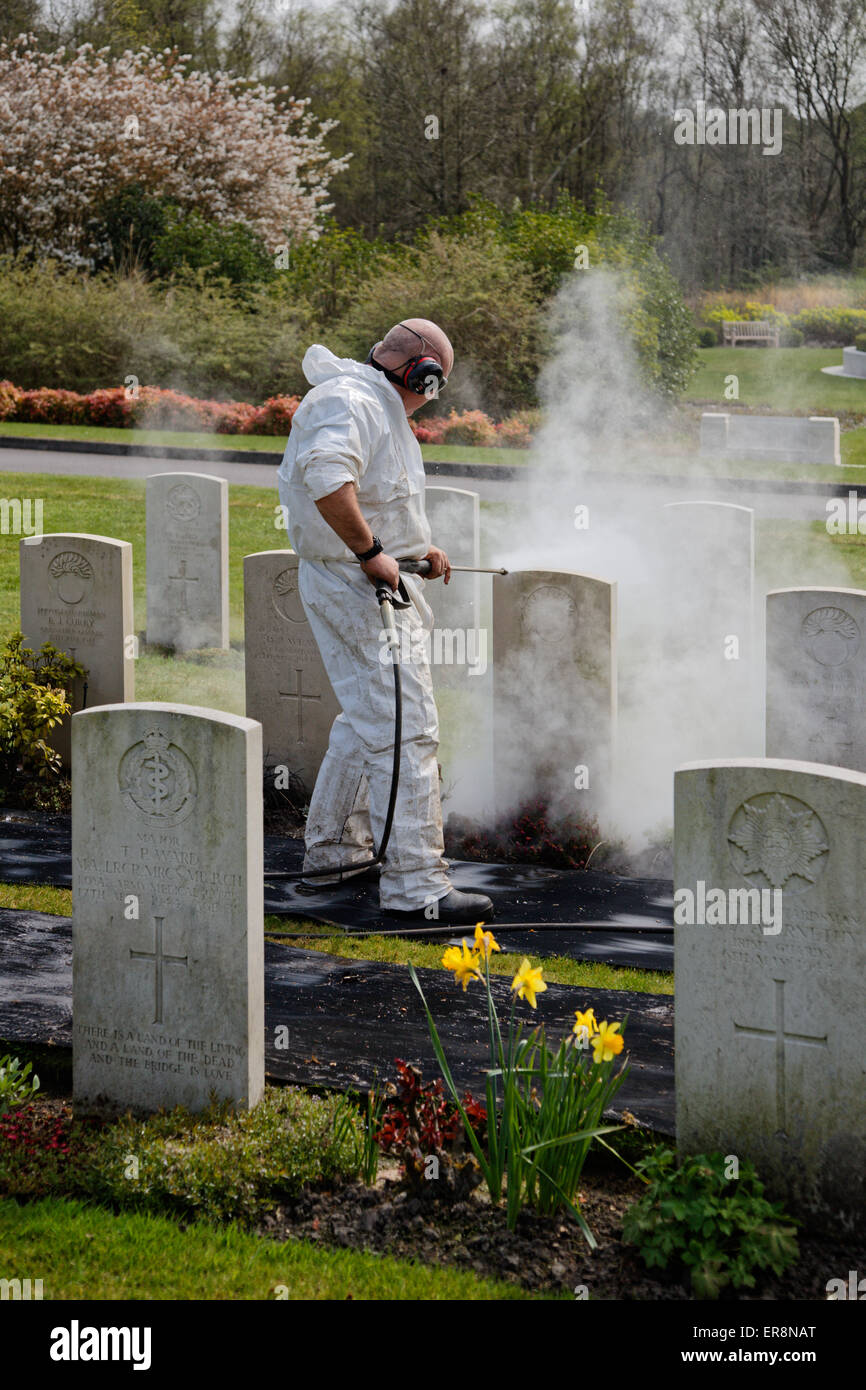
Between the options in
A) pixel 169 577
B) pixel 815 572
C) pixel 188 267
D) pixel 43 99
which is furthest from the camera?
pixel 43 99

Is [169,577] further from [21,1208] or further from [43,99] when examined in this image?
[43,99]

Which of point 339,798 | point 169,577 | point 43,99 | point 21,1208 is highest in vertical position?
point 43,99

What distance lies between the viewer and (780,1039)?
3.70 m

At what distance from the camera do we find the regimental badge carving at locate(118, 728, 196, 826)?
4055mm

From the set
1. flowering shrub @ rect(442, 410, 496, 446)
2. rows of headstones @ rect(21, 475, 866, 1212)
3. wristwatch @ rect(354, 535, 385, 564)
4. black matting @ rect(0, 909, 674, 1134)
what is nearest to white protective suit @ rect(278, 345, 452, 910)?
wristwatch @ rect(354, 535, 385, 564)

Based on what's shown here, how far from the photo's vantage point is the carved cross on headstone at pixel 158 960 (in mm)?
4152

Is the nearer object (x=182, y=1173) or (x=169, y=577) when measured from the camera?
(x=182, y=1173)

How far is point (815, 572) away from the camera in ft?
39.6

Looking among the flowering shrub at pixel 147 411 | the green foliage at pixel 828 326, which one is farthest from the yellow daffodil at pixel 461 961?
the green foliage at pixel 828 326

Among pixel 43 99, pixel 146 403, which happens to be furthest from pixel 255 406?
pixel 43 99

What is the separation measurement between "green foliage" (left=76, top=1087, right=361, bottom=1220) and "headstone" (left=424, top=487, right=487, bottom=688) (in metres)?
4.59

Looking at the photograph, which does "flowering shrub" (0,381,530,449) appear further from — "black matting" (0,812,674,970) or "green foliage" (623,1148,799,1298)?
"green foliage" (623,1148,799,1298)

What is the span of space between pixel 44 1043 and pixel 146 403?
15.9m

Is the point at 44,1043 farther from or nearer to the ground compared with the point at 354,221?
nearer to the ground
